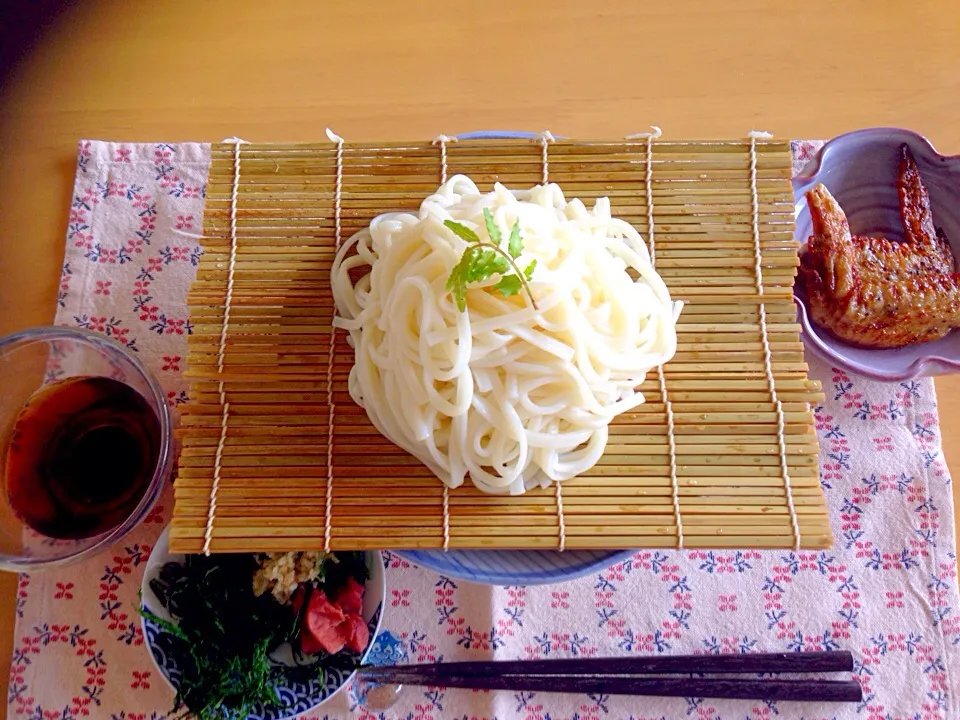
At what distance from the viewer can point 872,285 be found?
1.99 m

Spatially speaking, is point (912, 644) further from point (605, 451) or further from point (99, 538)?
point (99, 538)

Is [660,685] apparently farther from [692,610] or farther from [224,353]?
[224,353]

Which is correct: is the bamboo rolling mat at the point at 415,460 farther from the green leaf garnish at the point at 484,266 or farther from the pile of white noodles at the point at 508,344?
the green leaf garnish at the point at 484,266

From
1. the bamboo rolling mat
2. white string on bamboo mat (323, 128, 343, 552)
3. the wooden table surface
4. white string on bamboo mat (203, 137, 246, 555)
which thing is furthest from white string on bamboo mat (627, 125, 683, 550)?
white string on bamboo mat (203, 137, 246, 555)

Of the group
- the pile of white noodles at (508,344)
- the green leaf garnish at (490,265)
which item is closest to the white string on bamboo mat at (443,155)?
the pile of white noodles at (508,344)

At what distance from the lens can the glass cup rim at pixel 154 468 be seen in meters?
1.72

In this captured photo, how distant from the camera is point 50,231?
228 centimetres

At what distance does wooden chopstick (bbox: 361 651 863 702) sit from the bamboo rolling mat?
530 millimetres

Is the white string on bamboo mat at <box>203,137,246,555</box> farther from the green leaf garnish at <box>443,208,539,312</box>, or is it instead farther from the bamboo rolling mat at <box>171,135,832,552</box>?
the green leaf garnish at <box>443,208,539,312</box>

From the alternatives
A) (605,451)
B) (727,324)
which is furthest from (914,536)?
(605,451)

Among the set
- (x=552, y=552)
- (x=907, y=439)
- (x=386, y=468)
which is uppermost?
(x=907, y=439)

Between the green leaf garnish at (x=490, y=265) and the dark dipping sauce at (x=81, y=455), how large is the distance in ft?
3.22

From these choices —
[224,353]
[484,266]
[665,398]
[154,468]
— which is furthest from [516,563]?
[154,468]

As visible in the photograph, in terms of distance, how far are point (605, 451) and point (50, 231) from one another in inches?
77.9
